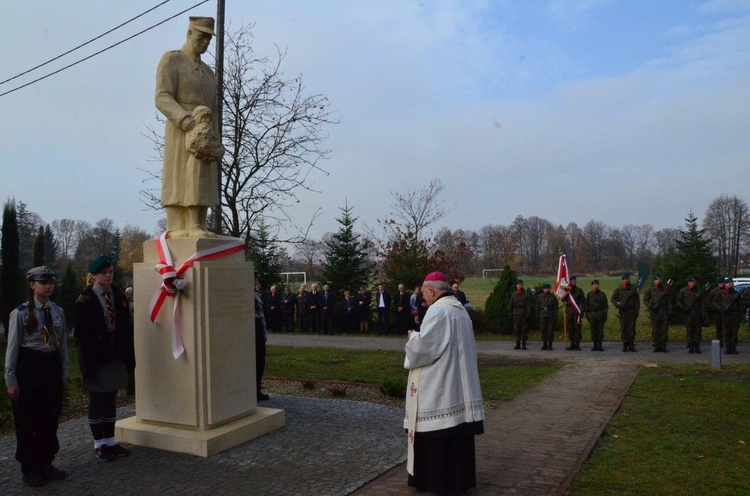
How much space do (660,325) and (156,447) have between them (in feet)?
43.3

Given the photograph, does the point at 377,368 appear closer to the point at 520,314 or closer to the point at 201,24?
the point at 520,314

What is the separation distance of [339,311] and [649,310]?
37.2 ft

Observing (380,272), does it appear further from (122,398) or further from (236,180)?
(122,398)

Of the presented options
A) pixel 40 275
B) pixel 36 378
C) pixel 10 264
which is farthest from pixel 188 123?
pixel 10 264

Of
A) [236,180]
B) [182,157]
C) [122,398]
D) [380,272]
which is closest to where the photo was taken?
[182,157]

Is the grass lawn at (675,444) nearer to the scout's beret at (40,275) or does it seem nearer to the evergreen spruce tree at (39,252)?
the scout's beret at (40,275)

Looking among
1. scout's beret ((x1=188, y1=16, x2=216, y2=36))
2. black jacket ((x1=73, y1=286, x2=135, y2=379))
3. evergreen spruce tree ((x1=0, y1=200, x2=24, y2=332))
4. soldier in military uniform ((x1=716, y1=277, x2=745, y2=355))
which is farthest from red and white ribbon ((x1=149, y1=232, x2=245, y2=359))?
evergreen spruce tree ((x1=0, y1=200, x2=24, y2=332))

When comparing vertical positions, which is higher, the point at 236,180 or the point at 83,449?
A: the point at 236,180

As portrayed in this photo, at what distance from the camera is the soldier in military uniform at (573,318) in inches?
661

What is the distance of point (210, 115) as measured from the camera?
22.5 feet

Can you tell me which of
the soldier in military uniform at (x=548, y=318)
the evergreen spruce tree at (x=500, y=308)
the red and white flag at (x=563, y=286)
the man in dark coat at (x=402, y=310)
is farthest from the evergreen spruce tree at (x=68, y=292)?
the red and white flag at (x=563, y=286)

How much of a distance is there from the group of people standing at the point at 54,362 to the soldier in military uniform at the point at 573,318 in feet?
42.9

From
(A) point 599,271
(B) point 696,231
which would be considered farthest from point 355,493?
(A) point 599,271

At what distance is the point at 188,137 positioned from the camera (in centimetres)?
682
